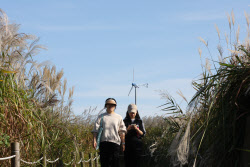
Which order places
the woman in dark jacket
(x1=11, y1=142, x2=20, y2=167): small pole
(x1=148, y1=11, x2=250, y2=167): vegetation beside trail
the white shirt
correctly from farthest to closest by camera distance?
the woman in dark jacket → the white shirt → (x1=11, y1=142, x2=20, y2=167): small pole → (x1=148, y1=11, x2=250, y2=167): vegetation beside trail

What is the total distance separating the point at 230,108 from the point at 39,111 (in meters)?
4.37

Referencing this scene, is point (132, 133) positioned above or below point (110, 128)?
below

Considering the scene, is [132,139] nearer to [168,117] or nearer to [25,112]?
[168,117]

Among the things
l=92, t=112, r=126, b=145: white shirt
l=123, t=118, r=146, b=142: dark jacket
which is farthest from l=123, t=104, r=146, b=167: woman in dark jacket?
l=92, t=112, r=126, b=145: white shirt

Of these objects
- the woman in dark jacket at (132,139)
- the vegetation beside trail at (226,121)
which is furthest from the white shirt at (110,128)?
the vegetation beside trail at (226,121)

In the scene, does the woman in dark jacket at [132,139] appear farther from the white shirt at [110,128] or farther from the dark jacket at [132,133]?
the white shirt at [110,128]

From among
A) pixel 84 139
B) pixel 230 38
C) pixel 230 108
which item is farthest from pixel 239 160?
pixel 84 139

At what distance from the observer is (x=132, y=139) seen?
27.7ft

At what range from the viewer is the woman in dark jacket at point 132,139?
8.43 metres

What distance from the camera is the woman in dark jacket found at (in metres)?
8.43

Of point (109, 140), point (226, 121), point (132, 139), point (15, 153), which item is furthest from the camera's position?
point (132, 139)

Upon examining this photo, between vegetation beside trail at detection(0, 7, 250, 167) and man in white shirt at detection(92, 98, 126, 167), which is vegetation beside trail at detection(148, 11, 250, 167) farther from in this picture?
man in white shirt at detection(92, 98, 126, 167)

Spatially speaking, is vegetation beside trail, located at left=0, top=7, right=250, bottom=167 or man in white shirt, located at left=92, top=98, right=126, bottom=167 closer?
vegetation beside trail, located at left=0, top=7, right=250, bottom=167

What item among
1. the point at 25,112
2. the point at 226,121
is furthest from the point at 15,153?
the point at 226,121
